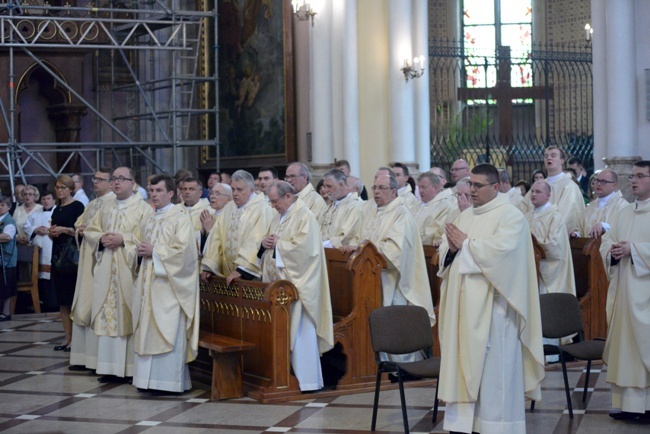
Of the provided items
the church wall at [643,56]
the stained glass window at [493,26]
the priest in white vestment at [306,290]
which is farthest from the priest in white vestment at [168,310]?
the stained glass window at [493,26]

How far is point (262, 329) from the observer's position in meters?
8.35

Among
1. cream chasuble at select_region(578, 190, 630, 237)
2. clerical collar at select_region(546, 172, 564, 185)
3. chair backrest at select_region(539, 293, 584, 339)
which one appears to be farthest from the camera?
clerical collar at select_region(546, 172, 564, 185)

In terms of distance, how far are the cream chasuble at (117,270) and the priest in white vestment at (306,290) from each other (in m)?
1.46

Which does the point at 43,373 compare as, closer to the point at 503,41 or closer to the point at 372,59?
the point at 372,59

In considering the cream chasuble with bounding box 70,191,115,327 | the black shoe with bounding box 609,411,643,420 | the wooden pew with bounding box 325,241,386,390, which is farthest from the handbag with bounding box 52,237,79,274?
the black shoe with bounding box 609,411,643,420

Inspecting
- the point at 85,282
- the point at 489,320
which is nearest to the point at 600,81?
the point at 85,282

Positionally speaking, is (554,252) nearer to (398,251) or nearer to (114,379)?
(398,251)

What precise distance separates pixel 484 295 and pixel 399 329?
2.94ft

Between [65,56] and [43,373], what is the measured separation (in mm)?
8599

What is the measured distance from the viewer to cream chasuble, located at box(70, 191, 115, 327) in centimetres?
975

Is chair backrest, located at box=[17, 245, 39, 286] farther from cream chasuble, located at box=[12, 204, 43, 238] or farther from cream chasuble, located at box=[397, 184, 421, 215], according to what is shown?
cream chasuble, located at box=[397, 184, 421, 215]

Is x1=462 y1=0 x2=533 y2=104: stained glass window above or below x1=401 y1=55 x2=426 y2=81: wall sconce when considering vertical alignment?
above

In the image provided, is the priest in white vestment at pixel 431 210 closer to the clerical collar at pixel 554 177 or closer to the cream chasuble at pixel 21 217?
the clerical collar at pixel 554 177

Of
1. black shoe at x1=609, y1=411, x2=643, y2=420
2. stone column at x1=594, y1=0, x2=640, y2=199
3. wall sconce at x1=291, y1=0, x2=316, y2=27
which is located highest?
wall sconce at x1=291, y1=0, x2=316, y2=27
